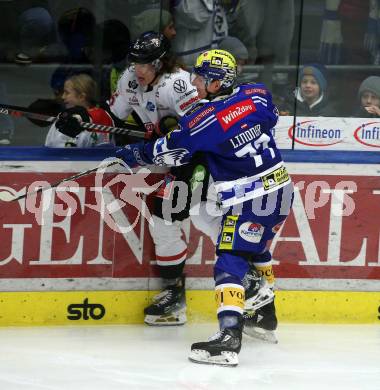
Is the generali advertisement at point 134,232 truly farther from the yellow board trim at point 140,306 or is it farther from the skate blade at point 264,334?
the skate blade at point 264,334

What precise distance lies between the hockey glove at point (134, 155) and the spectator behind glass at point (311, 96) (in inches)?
32.0

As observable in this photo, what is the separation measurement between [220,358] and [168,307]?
2.10 feet

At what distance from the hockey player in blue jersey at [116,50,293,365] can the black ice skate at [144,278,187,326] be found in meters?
0.53

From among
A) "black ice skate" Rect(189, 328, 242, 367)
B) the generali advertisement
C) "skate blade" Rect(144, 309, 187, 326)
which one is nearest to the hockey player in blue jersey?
"black ice skate" Rect(189, 328, 242, 367)

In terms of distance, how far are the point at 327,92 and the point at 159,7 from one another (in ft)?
3.07

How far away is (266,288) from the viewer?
5.46m

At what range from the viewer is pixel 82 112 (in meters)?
5.55

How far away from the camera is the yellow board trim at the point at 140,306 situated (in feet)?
18.1

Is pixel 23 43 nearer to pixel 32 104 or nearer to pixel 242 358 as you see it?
pixel 32 104

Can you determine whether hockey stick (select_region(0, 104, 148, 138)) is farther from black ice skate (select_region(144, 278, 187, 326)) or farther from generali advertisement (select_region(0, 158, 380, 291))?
black ice skate (select_region(144, 278, 187, 326))

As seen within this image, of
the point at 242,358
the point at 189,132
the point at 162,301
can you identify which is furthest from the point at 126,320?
the point at 189,132

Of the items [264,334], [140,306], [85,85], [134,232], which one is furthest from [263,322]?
[85,85]

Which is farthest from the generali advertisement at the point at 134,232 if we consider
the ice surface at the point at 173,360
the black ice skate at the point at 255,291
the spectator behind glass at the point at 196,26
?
the spectator behind glass at the point at 196,26

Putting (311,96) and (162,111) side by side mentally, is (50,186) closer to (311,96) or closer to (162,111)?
(162,111)
